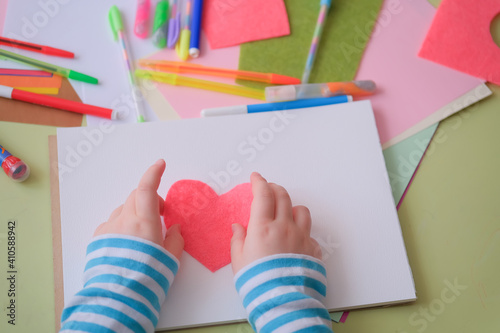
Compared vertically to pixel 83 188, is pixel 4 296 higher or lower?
lower

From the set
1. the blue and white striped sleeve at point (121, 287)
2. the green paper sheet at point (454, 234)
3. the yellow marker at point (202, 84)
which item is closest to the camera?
the blue and white striped sleeve at point (121, 287)

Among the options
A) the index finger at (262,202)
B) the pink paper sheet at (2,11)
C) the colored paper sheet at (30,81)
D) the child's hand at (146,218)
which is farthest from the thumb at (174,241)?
the pink paper sheet at (2,11)

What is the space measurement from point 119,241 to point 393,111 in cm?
50

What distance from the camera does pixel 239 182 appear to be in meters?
0.66

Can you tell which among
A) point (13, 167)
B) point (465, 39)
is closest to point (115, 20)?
point (13, 167)

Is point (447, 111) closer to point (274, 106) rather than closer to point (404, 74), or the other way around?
point (404, 74)

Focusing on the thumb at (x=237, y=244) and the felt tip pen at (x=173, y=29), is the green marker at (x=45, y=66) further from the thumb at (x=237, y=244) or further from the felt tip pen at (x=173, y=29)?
the thumb at (x=237, y=244)

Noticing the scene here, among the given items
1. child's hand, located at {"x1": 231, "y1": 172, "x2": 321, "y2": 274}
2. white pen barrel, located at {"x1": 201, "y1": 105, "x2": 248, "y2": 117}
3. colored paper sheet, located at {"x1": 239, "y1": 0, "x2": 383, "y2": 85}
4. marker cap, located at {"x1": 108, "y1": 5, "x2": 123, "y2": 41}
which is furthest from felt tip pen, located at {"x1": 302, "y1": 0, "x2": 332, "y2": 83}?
marker cap, located at {"x1": 108, "y1": 5, "x2": 123, "y2": 41}

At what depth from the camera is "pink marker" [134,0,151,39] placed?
74 cm

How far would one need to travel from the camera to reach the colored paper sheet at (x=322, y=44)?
75 centimetres

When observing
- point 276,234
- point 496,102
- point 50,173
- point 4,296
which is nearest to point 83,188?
point 50,173

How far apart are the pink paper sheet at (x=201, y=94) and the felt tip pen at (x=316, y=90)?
4cm

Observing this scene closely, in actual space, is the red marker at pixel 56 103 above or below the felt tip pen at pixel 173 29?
below

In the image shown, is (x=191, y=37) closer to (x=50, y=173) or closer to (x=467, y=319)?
(x=50, y=173)
